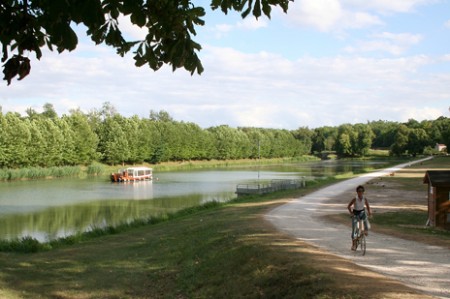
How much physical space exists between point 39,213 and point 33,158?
46.6 metres

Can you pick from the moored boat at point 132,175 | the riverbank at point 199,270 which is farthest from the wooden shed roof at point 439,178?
the moored boat at point 132,175

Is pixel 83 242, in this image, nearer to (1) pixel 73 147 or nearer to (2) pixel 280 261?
(2) pixel 280 261

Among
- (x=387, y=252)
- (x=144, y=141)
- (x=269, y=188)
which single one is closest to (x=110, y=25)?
(x=387, y=252)

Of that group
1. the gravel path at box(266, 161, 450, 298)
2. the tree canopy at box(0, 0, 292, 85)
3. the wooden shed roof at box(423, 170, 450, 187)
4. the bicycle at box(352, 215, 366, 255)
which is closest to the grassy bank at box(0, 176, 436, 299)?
the gravel path at box(266, 161, 450, 298)

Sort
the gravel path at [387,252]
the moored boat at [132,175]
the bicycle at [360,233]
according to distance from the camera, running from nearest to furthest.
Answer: the gravel path at [387,252], the bicycle at [360,233], the moored boat at [132,175]

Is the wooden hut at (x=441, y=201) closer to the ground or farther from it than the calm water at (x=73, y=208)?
farther from it

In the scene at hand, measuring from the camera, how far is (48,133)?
77.4 meters

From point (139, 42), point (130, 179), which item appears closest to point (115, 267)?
point (139, 42)

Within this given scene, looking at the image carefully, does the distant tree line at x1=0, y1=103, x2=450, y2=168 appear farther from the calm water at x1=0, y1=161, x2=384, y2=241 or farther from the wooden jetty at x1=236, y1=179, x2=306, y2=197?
the wooden jetty at x1=236, y1=179, x2=306, y2=197

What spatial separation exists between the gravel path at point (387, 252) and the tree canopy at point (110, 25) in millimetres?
6549

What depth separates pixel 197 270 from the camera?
40.9 ft

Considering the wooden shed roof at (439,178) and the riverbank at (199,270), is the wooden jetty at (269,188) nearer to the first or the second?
the wooden shed roof at (439,178)

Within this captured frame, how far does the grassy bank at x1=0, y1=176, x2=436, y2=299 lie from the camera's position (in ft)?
30.1

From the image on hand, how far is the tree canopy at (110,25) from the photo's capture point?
358cm
